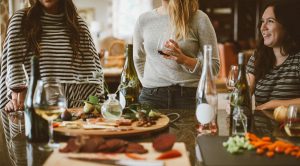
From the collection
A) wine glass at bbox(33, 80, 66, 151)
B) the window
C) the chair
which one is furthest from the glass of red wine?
the window

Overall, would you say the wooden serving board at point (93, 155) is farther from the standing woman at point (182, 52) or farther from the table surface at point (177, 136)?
the standing woman at point (182, 52)

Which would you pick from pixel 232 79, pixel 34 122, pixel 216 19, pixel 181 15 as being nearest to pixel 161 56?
pixel 181 15

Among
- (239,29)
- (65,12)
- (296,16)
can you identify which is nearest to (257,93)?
(296,16)

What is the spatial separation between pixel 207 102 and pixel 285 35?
870 millimetres

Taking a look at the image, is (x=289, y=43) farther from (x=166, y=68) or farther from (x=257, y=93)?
(x=166, y=68)

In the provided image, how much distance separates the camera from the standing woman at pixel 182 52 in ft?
6.75

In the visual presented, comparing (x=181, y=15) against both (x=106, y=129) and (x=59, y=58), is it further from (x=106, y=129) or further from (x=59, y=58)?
(x=106, y=129)

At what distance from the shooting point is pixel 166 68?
2121mm

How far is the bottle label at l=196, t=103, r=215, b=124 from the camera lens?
1394 millimetres

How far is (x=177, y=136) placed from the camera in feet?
4.56

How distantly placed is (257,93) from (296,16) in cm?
47

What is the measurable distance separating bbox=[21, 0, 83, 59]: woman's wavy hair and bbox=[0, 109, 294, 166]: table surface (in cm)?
62

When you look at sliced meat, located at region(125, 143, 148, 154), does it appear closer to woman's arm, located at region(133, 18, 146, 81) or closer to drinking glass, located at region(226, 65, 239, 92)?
drinking glass, located at region(226, 65, 239, 92)

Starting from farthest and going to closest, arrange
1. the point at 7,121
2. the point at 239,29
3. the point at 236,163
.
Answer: the point at 239,29 < the point at 7,121 < the point at 236,163
